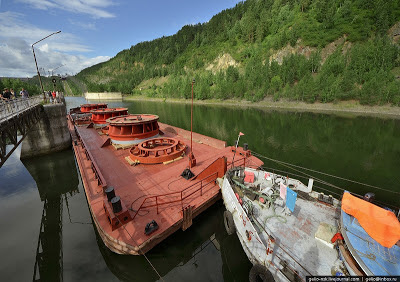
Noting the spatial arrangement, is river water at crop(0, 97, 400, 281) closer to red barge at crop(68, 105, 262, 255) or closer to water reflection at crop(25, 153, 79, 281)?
water reflection at crop(25, 153, 79, 281)

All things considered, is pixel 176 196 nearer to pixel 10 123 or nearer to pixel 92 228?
pixel 92 228

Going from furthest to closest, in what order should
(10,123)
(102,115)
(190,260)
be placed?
(102,115) → (10,123) → (190,260)

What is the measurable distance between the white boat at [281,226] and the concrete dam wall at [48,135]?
2614 cm

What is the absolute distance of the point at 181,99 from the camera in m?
115

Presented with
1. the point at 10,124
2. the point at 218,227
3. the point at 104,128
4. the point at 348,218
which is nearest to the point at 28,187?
the point at 10,124

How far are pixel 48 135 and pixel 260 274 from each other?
99.1ft

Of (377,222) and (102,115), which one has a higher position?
(102,115)

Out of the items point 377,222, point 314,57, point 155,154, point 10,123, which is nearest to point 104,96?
point 314,57

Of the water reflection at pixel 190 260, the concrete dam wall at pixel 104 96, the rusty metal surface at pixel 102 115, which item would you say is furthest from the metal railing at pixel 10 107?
the concrete dam wall at pixel 104 96

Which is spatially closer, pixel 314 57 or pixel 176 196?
pixel 176 196

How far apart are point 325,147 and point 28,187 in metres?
38.5

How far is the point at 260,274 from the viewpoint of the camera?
758 cm

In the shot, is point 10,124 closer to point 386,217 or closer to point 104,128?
point 104,128

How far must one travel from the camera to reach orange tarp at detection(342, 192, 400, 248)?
6.05 m
